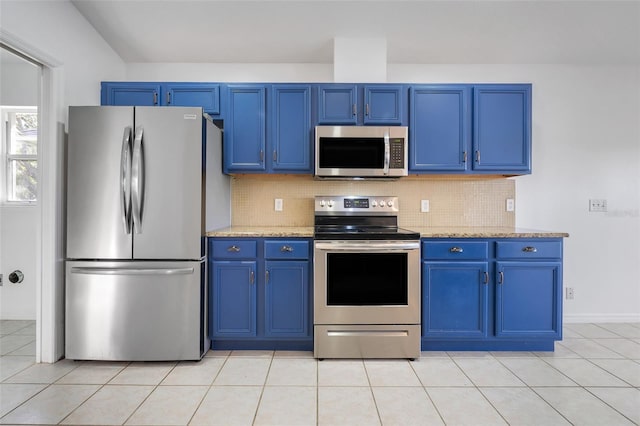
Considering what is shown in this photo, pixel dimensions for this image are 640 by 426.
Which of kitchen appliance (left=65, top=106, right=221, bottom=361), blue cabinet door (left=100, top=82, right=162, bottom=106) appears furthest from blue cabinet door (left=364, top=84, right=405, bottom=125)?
blue cabinet door (left=100, top=82, right=162, bottom=106)

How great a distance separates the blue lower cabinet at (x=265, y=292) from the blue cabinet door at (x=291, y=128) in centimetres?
73

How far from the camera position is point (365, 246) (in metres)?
2.54

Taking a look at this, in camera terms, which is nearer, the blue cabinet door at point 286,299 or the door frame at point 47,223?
the door frame at point 47,223

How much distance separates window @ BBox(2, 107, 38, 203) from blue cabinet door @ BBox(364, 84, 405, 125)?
3401 millimetres

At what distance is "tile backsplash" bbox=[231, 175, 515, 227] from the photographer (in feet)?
11.1

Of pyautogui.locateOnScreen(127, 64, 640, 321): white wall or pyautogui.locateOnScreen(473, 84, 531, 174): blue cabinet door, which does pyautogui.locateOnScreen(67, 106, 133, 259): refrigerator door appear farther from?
pyautogui.locateOnScreen(473, 84, 531, 174): blue cabinet door

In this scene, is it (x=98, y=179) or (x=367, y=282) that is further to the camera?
(x=367, y=282)

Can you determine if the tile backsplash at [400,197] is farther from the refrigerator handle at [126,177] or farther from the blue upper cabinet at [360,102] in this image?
the refrigerator handle at [126,177]

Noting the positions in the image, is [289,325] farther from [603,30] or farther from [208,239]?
[603,30]

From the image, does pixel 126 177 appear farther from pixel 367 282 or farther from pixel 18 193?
pixel 18 193

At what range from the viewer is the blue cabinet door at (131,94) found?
299 cm

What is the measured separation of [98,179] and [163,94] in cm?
101

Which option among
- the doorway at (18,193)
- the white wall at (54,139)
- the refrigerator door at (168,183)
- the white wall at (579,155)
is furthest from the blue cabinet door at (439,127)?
the doorway at (18,193)

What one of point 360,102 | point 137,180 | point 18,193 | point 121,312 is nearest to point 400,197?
point 360,102
